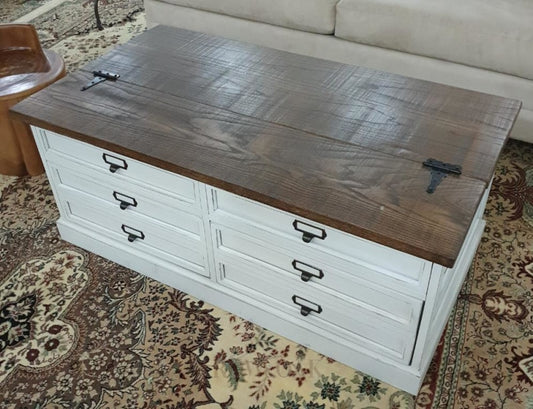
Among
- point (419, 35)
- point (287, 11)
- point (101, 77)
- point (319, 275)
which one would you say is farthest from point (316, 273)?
point (287, 11)

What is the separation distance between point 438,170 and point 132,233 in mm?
861

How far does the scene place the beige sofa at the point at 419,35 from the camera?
6.31 ft

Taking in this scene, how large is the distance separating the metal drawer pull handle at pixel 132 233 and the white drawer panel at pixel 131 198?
66 mm

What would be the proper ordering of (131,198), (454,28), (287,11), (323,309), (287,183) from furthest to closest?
(287,11)
(454,28)
(131,198)
(323,309)
(287,183)

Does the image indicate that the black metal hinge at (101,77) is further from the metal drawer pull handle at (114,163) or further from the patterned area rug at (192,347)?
the patterned area rug at (192,347)

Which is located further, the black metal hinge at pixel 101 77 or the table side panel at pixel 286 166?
the black metal hinge at pixel 101 77

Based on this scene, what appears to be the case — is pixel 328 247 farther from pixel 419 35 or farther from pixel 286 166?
pixel 419 35

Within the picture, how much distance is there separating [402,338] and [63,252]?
3.50 ft

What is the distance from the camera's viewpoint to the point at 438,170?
1.27 metres

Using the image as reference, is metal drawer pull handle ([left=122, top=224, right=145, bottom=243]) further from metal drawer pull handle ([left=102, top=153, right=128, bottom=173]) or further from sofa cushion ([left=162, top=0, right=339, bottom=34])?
sofa cushion ([left=162, top=0, right=339, bottom=34])

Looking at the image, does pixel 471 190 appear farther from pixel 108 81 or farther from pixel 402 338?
pixel 108 81

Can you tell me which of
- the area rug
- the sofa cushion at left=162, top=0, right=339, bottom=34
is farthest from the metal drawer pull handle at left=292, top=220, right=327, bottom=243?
the area rug

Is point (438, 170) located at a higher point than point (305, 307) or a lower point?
higher

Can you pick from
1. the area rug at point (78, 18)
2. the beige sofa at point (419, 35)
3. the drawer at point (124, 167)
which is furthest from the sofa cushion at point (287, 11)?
the drawer at point (124, 167)
